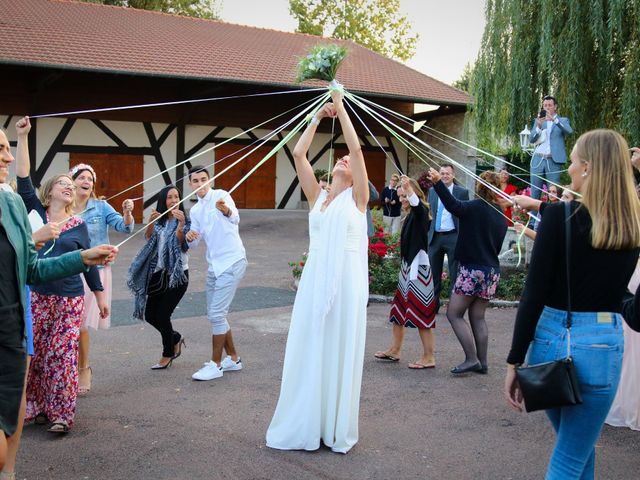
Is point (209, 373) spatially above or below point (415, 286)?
below

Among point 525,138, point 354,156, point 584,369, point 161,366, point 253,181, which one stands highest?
point 525,138

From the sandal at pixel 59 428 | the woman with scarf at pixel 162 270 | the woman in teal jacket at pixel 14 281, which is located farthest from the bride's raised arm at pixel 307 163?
the sandal at pixel 59 428

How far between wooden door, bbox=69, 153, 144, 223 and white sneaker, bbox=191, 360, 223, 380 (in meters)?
15.6

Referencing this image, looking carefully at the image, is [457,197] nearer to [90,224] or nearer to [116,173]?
[90,224]

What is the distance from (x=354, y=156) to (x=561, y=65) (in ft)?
30.7

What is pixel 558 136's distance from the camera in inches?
488

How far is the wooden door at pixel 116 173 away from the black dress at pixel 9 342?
18.5 metres

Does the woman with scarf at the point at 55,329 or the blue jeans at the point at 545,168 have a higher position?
the blue jeans at the point at 545,168

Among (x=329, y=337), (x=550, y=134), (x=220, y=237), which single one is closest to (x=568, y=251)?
(x=329, y=337)

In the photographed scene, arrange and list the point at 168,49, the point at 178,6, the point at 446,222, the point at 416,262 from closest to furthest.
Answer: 1. the point at 416,262
2. the point at 446,222
3. the point at 168,49
4. the point at 178,6

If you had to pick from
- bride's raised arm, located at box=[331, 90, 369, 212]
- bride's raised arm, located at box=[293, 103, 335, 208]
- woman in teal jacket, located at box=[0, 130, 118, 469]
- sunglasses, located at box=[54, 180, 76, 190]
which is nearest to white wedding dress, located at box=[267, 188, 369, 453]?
bride's raised arm, located at box=[331, 90, 369, 212]

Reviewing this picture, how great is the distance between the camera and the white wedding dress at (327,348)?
4.65m

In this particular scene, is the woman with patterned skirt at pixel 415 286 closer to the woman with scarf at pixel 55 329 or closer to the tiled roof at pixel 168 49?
Result: the woman with scarf at pixel 55 329

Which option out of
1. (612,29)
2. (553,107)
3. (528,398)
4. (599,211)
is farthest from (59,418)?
(612,29)
